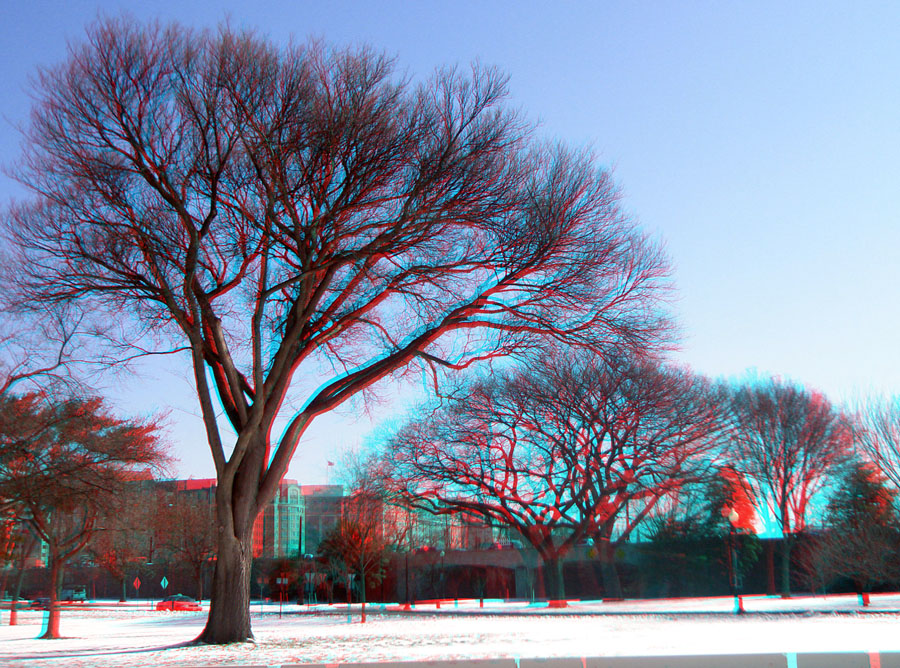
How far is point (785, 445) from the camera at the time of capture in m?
38.9

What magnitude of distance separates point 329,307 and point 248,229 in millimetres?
2318

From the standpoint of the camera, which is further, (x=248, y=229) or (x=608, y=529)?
(x=608, y=529)

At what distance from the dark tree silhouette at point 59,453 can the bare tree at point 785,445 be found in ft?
96.2

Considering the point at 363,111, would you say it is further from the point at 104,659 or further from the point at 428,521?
the point at 428,521

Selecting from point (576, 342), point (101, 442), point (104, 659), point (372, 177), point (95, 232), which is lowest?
point (104, 659)

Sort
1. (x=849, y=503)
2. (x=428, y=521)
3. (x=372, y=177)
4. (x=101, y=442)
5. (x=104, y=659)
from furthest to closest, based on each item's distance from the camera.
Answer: (x=428, y=521), (x=849, y=503), (x=101, y=442), (x=372, y=177), (x=104, y=659)

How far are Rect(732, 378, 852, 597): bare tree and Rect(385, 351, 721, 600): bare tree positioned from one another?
3.42 metres

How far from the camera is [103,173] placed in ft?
44.1

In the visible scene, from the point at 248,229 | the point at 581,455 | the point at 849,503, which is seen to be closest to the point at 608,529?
the point at 581,455

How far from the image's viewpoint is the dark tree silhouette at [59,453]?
709 inches

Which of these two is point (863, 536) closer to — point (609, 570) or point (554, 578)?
point (609, 570)

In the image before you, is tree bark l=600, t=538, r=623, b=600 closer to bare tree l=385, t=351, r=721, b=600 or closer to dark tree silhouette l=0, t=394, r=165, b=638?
bare tree l=385, t=351, r=721, b=600

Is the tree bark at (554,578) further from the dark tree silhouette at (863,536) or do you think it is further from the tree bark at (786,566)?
the dark tree silhouette at (863,536)

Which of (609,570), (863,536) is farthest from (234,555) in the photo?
(609,570)
